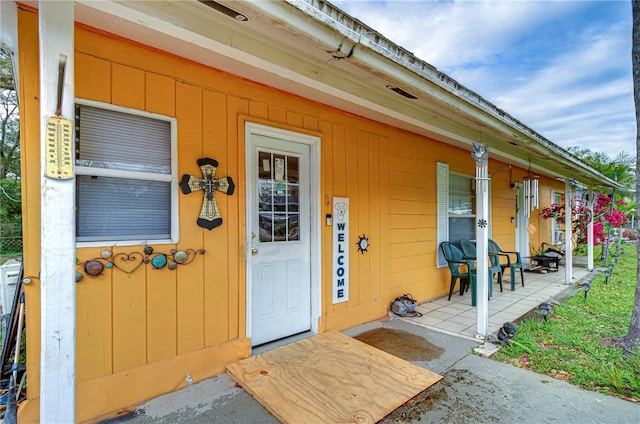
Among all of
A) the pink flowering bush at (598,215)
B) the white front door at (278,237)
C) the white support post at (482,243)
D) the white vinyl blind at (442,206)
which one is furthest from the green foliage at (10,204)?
the pink flowering bush at (598,215)

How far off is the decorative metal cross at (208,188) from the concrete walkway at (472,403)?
A: 1.19m

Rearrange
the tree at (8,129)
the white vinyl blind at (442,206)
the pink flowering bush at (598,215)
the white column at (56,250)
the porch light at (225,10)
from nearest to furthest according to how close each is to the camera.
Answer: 1. the white column at (56,250)
2. the porch light at (225,10)
3. the tree at (8,129)
4. the white vinyl blind at (442,206)
5. the pink flowering bush at (598,215)

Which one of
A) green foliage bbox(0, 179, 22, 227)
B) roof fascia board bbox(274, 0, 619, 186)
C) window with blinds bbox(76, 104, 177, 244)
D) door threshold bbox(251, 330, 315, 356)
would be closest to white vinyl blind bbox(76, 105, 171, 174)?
window with blinds bbox(76, 104, 177, 244)

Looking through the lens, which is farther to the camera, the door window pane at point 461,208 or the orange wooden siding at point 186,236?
the door window pane at point 461,208

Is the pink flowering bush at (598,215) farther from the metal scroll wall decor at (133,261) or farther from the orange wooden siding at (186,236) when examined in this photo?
the metal scroll wall decor at (133,261)

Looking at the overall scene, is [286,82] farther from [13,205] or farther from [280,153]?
[13,205]

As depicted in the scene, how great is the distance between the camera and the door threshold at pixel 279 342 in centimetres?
264

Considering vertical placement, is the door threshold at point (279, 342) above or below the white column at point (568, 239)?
below

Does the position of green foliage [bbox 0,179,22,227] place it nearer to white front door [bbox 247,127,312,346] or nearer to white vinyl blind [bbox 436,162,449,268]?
white front door [bbox 247,127,312,346]

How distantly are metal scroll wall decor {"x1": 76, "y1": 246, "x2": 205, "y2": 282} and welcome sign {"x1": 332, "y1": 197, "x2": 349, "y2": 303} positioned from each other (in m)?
1.42

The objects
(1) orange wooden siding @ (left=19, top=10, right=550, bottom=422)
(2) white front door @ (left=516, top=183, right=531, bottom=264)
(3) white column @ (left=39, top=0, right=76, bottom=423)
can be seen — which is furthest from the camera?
(2) white front door @ (left=516, top=183, right=531, bottom=264)

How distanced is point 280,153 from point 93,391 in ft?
7.19

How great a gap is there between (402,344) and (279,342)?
118cm

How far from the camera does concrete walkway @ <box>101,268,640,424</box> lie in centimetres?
181
